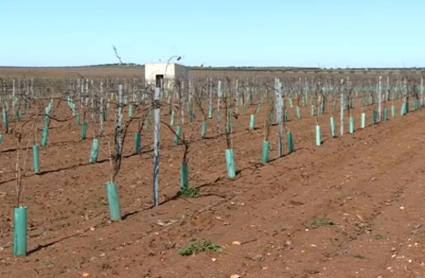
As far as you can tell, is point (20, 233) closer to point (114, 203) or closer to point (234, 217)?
point (114, 203)

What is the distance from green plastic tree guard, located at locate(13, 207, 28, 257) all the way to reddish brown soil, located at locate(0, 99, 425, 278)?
0.38 ft

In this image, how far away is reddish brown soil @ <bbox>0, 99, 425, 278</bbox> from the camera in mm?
5836

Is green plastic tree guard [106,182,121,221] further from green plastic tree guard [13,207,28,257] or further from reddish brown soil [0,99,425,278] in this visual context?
green plastic tree guard [13,207,28,257]

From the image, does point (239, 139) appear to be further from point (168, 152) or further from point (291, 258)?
point (291, 258)

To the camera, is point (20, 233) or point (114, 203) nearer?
point (20, 233)

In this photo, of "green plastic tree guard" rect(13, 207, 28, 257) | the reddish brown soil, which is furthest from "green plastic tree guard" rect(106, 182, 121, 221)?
"green plastic tree guard" rect(13, 207, 28, 257)

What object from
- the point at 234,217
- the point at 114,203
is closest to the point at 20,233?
the point at 114,203

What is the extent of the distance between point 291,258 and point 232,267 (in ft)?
2.03

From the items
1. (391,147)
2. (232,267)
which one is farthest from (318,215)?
(391,147)

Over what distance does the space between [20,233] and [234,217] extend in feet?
8.69

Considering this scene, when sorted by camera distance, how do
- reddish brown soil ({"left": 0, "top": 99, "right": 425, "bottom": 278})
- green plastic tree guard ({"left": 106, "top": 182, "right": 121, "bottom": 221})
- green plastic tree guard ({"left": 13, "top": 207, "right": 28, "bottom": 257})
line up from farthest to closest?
green plastic tree guard ({"left": 106, "top": 182, "right": 121, "bottom": 221}) → green plastic tree guard ({"left": 13, "top": 207, "right": 28, "bottom": 257}) → reddish brown soil ({"left": 0, "top": 99, "right": 425, "bottom": 278})

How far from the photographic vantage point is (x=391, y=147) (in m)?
14.5

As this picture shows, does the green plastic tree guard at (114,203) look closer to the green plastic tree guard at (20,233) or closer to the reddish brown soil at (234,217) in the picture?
the reddish brown soil at (234,217)

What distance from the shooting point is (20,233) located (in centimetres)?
610
